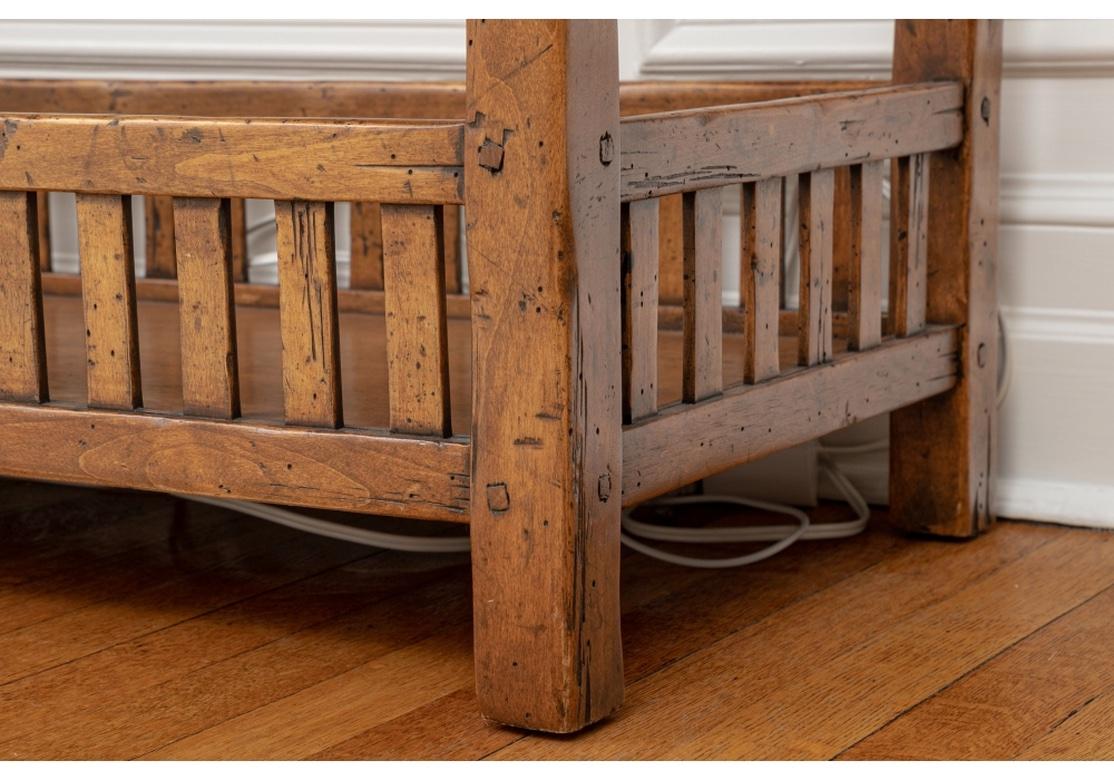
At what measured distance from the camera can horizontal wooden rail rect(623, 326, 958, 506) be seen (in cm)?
121

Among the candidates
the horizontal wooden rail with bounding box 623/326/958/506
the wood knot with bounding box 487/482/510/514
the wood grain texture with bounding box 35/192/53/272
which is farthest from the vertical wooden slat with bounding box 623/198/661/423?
the wood grain texture with bounding box 35/192/53/272

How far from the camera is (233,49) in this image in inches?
81.4

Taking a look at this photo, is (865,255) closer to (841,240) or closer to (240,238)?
(841,240)

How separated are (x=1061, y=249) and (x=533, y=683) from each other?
872 mm

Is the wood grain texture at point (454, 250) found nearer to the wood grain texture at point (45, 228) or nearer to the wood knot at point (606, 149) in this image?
the wood grain texture at point (45, 228)

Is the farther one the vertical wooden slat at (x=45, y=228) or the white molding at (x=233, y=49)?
the vertical wooden slat at (x=45, y=228)

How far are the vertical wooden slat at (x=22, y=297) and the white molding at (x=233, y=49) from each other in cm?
74

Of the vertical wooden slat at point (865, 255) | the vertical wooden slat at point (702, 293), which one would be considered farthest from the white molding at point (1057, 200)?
the vertical wooden slat at point (702, 293)

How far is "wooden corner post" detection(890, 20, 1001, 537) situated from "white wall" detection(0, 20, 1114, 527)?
7 cm

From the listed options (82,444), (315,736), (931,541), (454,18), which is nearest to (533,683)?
(315,736)

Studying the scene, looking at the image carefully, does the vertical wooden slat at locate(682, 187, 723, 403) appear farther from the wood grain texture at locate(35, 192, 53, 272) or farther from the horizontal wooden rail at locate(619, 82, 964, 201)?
the wood grain texture at locate(35, 192, 53, 272)

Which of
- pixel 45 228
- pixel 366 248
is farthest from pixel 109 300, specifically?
pixel 45 228

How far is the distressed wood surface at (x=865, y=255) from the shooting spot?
4.91 feet

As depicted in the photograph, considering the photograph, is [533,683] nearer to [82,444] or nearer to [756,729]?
[756,729]
